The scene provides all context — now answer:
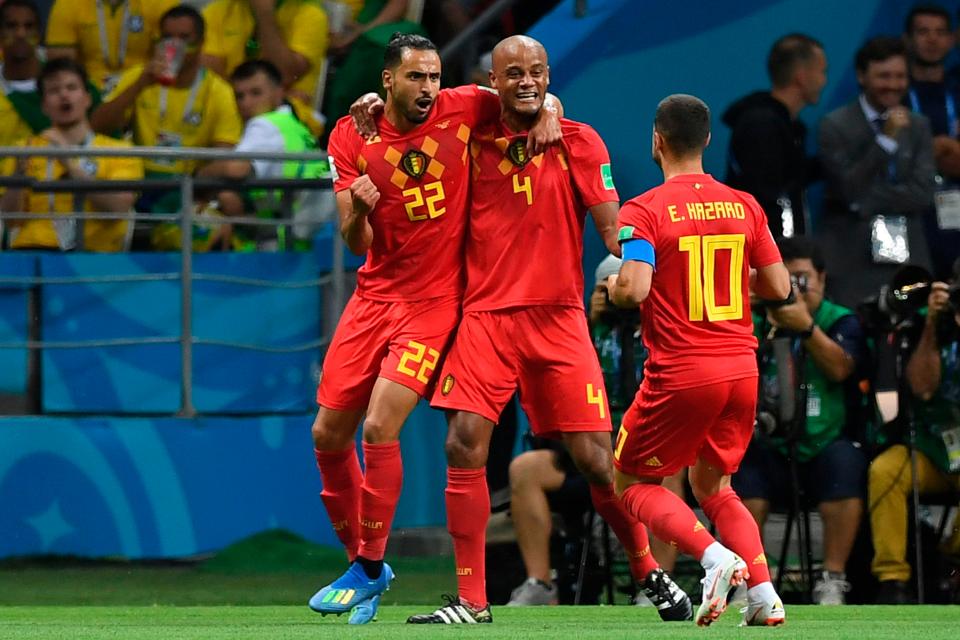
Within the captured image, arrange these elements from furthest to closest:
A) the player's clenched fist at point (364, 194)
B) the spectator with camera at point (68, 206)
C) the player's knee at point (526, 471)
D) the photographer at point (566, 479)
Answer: the spectator with camera at point (68, 206) → the player's knee at point (526, 471) → the photographer at point (566, 479) → the player's clenched fist at point (364, 194)

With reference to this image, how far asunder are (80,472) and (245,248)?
159 centimetres

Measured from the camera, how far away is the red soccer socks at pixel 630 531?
8461 mm

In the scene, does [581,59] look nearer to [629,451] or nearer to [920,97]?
[920,97]

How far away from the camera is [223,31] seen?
44.9 ft

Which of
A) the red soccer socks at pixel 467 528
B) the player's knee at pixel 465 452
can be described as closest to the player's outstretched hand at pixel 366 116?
the player's knee at pixel 465 452

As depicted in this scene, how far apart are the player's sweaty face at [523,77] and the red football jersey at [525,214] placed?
17cm

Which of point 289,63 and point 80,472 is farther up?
point 289,63

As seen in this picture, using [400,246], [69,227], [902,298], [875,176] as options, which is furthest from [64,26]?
[902,298]

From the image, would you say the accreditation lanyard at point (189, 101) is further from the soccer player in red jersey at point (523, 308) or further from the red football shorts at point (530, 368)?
the red football shorts at point (530, 368)

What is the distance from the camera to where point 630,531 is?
27.8 ft

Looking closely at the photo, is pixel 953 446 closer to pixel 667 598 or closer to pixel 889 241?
pixel 889 241

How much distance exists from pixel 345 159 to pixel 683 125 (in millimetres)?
1454

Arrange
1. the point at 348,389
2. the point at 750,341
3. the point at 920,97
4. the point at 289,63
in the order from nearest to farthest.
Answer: the point at 750,341 → the point at 348,389 → the point at 920,97 → the point at 289,63

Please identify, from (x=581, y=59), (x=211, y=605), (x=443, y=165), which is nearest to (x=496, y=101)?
(x=443, y=165)
